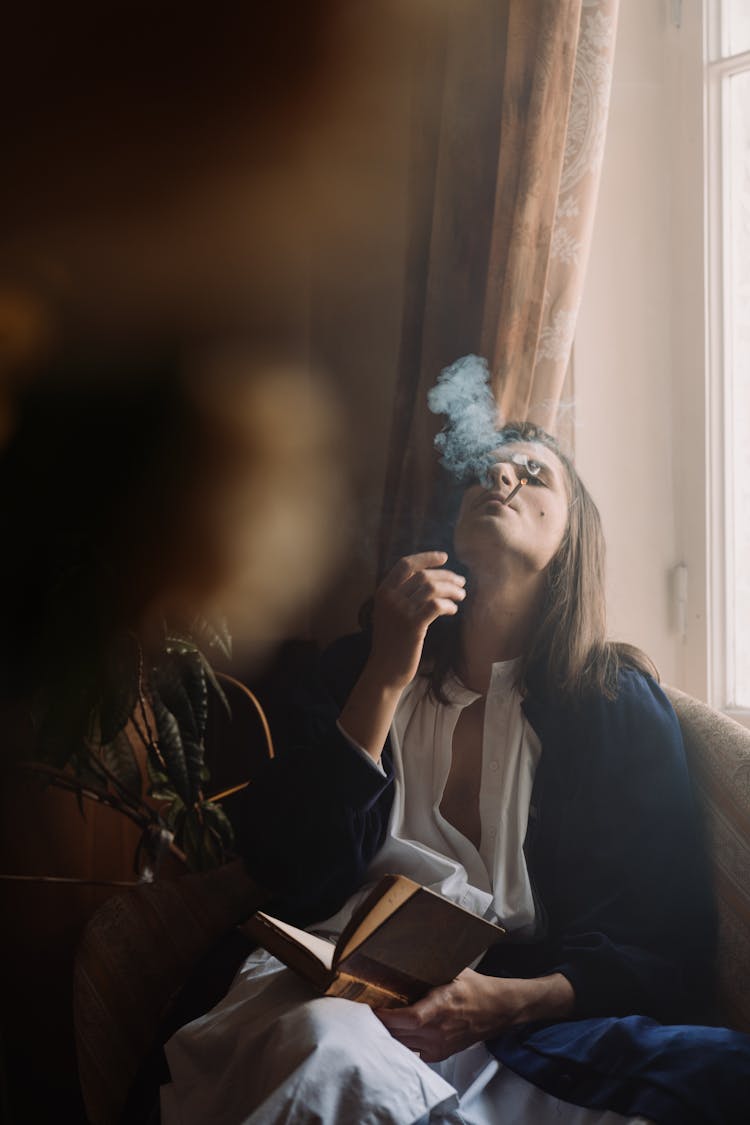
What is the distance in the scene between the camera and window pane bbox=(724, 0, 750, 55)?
2.13 meters

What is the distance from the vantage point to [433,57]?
7.20 feet

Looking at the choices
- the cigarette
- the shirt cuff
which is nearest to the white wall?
the cigarette

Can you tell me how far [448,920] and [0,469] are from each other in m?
1.41

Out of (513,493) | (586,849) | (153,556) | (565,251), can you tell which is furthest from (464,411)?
(586,849)

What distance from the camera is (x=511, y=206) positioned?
1.91 meters

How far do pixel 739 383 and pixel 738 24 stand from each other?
776 millimetres

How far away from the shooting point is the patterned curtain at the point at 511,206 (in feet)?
6.16

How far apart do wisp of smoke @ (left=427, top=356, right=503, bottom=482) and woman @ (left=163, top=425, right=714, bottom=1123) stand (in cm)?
11

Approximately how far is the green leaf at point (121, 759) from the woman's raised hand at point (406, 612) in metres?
0.47

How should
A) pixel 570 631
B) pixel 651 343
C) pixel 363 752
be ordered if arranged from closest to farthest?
pixel 363 752 < pixel 570 631 < pixel 651 343

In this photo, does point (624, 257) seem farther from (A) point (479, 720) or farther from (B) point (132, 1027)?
(B) point (132, 1027)

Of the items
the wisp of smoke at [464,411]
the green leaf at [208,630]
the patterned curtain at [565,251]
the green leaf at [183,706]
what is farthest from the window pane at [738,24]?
the green leaf at [183,706]

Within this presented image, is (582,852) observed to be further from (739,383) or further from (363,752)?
(739,383)

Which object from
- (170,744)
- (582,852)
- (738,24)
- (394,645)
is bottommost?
(582,852)
